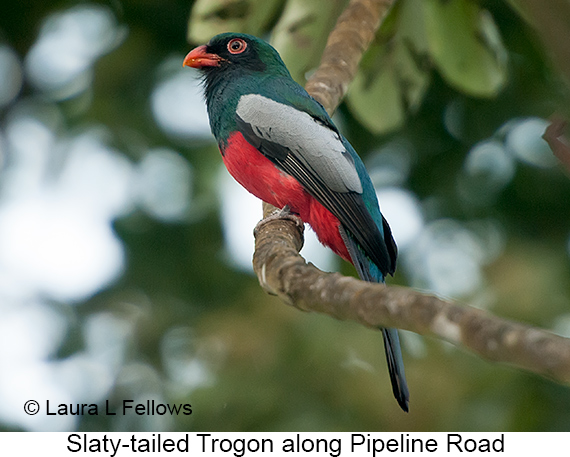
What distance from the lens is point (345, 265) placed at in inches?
216

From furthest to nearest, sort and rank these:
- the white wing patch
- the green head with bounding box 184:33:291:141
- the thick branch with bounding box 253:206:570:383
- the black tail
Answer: the green head with bounding box 184:33:291:141 → the white wing patch → the black tail → the thick branch with bounding box 253:206:570:383

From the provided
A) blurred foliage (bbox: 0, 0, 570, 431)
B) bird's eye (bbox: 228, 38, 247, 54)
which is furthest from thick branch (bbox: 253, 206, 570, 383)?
blurred foliage (bbox: 0, 0, 570, 431)

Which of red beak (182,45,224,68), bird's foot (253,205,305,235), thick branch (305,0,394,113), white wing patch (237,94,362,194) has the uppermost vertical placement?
red beak (182,45,224,68)

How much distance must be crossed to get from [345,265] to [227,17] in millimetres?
2228

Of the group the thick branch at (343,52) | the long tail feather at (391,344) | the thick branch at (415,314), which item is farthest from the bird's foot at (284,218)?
the thick branch at (415,314)

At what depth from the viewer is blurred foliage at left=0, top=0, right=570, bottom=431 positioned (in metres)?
4.24

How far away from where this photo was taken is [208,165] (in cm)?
635

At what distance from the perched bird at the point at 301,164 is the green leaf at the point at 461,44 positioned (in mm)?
931

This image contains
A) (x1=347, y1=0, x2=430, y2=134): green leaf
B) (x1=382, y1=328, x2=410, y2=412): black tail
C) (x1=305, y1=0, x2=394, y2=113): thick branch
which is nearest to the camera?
(x1=382, y1=328, x2=410, y2=412): black tail

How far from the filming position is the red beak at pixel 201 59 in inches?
158

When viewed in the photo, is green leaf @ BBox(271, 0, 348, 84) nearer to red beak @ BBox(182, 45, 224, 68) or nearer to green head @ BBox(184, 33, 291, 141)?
green head @ BBox(184, 33, 291, 141)

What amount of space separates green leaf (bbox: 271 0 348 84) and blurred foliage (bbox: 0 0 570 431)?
0.5 inches

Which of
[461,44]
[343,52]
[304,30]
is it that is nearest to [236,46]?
[304,30]

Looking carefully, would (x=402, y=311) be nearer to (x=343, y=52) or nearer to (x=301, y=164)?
(x=301, y=164)
